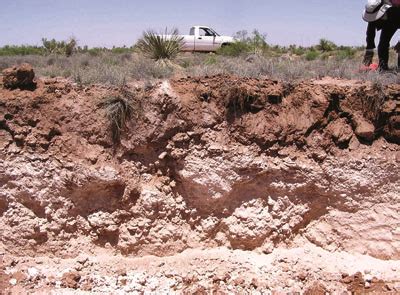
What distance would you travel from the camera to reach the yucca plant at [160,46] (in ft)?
27.2

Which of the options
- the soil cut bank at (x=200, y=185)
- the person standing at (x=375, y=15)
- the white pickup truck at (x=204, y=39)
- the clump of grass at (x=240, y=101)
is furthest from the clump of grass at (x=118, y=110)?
the white pickup truck at (x=204, y=39)

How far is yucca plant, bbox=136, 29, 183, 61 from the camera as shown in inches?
327

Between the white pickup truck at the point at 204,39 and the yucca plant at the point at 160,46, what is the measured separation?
6.17m

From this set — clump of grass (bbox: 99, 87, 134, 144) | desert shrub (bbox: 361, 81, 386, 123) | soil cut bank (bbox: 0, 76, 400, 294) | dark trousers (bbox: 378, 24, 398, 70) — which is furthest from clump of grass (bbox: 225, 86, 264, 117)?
dark trousers (bbox: 378, 24, 398, 70)

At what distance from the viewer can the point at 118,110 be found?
5461 mm

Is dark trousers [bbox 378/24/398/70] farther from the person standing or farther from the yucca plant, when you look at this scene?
the yucca plant

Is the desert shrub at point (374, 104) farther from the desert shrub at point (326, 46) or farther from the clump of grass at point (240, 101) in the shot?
the desert shrub at point (326, 46)

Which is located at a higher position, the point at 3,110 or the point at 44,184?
the point at 3,110

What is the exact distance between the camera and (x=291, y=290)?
518 centimetres

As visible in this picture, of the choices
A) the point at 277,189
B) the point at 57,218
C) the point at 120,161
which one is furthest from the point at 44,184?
the point at 277,189

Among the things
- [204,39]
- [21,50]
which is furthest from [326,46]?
[21,50]

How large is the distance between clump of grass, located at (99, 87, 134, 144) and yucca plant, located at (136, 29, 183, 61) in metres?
2.86

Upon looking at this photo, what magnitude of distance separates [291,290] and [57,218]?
10.2 ft

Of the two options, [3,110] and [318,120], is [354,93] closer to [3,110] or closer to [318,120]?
[318,120]
